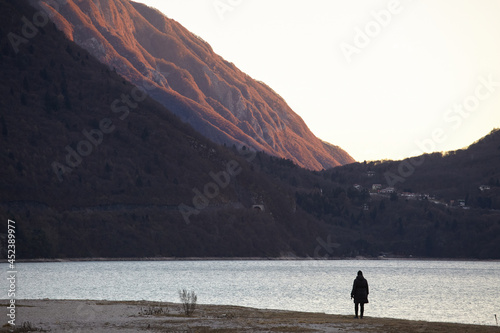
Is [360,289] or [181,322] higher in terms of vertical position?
[360,289]

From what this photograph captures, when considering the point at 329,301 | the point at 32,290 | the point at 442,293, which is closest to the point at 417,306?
the point at 329,301

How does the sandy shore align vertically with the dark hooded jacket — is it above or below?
below

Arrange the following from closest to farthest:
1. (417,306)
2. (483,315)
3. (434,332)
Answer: (434,332)
(483,315)
(417,306)

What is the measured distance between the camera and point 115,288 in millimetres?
106438

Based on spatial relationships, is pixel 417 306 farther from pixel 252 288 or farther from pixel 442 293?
pixel 252 288

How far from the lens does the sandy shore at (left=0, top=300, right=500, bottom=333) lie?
41188mm

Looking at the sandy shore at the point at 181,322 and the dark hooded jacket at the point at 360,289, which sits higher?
the dark hooded jacket at the point at 360,289

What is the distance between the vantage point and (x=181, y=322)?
4509 cm

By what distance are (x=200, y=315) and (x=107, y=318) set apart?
687 cm

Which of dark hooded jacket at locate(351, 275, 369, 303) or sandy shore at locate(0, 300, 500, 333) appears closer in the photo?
sandy shore at locate(0, 300, 500, 333)

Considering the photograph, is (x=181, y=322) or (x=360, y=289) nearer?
(x=181, y=322)

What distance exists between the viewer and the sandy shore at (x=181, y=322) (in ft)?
135

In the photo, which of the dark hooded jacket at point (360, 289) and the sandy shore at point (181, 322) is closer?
the sandy shore at point (181, 322)

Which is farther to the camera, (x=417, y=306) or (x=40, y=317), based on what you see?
(x=417, y=306)
